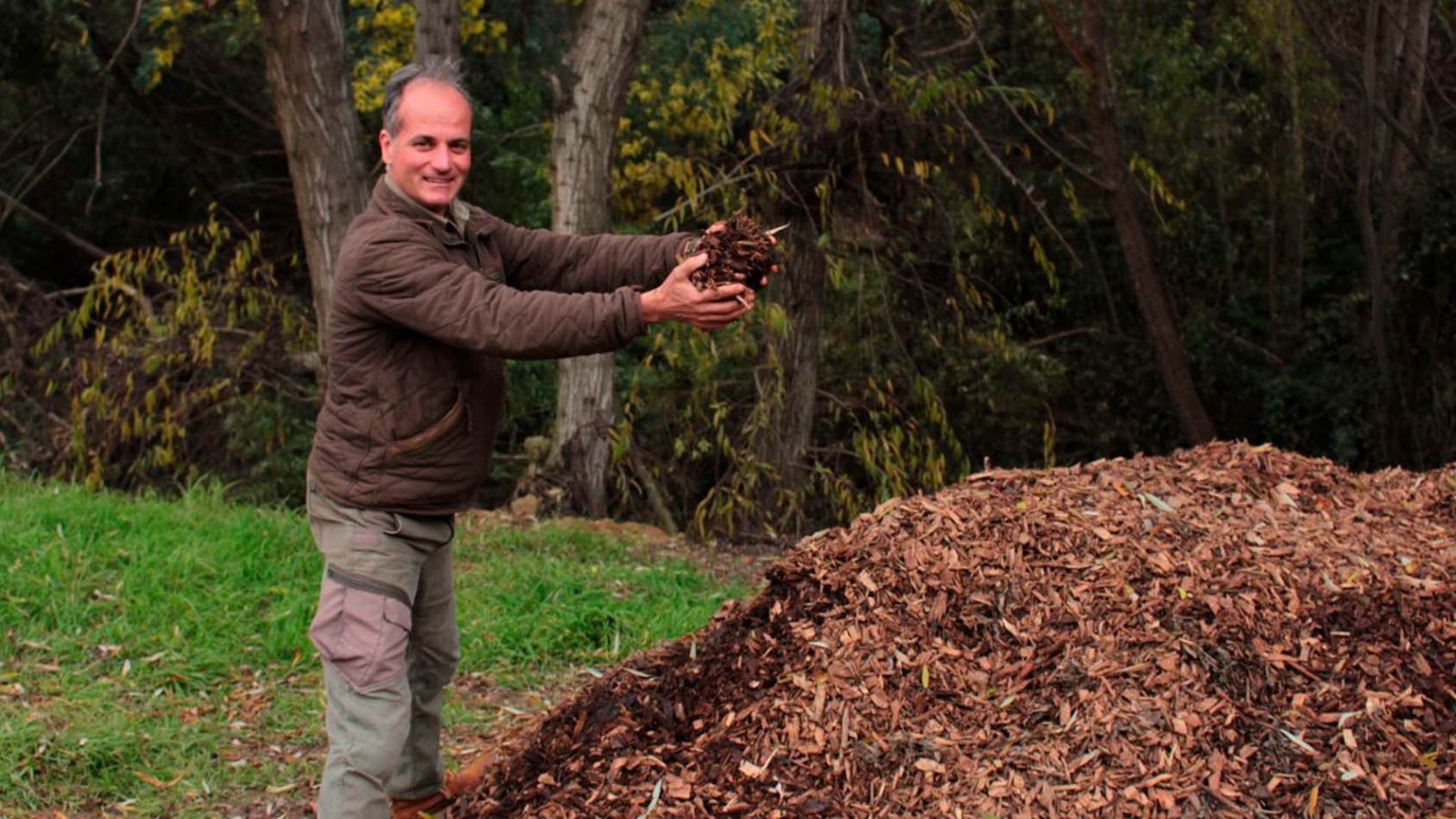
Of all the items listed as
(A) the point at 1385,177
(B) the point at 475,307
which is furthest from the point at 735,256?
(A) the point at 1385,177

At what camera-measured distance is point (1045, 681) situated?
12.2 ft

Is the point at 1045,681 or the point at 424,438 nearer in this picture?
the point at 424,438

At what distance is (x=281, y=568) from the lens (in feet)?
20.6

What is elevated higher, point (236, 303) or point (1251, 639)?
point (236, 303)

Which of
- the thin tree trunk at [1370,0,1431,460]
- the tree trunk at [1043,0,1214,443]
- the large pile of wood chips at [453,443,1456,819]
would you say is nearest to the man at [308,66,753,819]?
the large pile of wood chips at [453,443,1456,819]

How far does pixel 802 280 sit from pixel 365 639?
19.3 feet

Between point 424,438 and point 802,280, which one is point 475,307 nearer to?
point 424,438

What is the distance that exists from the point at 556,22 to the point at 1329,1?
228 inches

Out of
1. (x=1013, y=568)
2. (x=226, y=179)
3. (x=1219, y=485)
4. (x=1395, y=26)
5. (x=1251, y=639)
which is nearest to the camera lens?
(x=1251, y=639)

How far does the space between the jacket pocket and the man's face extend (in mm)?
470

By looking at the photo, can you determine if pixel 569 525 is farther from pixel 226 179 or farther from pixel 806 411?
pixel 226 179

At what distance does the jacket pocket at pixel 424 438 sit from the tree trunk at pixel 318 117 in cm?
444

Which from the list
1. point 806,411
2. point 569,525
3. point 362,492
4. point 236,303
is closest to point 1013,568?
point 362,492

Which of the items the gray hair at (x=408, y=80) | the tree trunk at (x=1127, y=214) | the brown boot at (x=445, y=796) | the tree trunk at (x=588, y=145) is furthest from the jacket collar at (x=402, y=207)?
the tree trunk at (x=1127, y=214)
